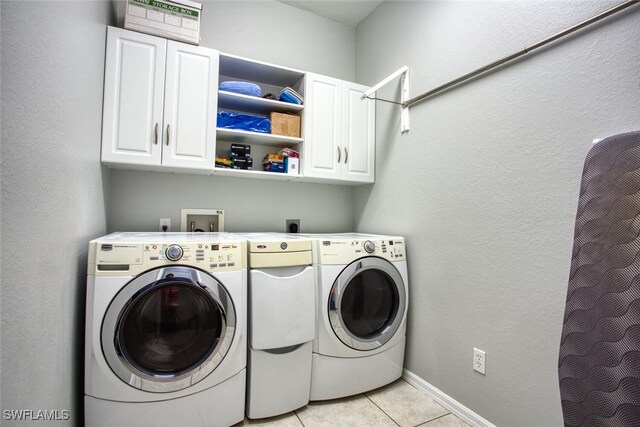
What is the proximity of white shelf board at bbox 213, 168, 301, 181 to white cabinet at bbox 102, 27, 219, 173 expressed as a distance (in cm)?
12

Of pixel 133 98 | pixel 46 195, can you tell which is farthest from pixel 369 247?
pixel 133 98

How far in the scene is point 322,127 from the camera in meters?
2.24

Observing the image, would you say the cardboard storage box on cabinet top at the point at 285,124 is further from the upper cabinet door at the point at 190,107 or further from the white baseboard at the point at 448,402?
the white baseboard at the point at 448,402

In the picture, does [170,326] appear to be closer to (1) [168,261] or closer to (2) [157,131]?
(1) [168,261]

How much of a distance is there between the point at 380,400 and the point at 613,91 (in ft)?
6.09

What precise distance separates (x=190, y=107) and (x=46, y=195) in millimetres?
1058

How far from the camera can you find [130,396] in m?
1.28

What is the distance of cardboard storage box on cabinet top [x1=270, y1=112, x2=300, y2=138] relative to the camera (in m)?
2.16

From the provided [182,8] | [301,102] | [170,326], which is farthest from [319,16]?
[170,326]

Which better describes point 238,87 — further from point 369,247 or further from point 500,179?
point 500,179

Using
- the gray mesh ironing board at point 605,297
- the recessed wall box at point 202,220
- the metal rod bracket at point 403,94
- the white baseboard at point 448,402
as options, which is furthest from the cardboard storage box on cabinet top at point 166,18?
the white baseboard at point 448,402

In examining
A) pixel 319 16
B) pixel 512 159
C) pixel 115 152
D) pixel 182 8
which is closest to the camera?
pixel 512 159

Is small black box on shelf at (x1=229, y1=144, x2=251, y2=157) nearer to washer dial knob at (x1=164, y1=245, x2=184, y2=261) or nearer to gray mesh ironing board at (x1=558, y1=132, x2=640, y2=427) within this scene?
washer dial knob at (x1=164, y1=245, x2=184, y2=261)

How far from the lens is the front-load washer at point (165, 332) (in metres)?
1.25
